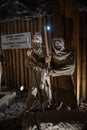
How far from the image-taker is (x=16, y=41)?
9102 millimetres

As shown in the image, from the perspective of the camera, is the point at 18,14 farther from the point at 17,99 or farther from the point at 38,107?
the point at 38,107

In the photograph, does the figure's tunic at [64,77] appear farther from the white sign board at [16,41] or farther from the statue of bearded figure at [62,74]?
the white sign board at [16,41]

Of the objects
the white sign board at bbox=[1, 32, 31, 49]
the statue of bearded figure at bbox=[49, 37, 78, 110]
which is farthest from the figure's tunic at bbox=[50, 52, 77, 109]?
the white sign board at bbox=[1, 32, 31, 49]

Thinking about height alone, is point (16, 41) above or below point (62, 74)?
above

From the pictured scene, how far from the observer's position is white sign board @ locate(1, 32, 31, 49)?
28.9 ft

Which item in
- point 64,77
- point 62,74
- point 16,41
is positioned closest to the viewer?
point 62,74

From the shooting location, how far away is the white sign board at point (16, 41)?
882 centimetres

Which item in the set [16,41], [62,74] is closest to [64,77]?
[62,74]

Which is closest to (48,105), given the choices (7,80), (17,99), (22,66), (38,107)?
(38,107)

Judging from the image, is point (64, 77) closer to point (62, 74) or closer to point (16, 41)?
point (62, 74)

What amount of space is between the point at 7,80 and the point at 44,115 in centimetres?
748

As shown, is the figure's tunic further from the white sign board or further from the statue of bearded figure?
the white sign board

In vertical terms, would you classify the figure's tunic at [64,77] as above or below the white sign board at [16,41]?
below

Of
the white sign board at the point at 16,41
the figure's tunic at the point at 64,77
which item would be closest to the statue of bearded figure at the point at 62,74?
the figure's tunic at the point at 64,77
